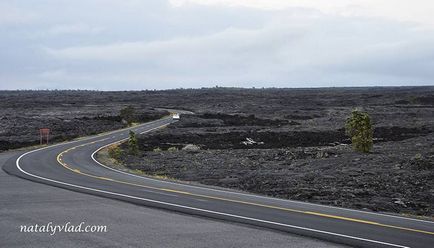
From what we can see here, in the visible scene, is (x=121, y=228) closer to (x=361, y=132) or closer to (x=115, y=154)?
(x=361, y=132)

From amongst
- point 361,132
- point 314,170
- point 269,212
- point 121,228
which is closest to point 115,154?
point 314,170

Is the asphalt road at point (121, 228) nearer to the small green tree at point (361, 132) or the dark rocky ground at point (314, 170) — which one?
the dark rocky ground at point (314, 170)

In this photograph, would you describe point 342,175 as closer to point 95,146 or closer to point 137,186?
point 137,186

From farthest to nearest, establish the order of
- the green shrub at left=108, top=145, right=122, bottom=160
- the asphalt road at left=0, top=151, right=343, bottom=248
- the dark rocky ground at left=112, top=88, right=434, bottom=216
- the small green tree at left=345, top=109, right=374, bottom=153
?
the green shrub at left=108, top=145, right=122, bottom=160 → the small green tree at left=345, top=109, right=374, bottom=153 → the dark rocky ground at left=112, top=88, right=434, bottom=216 → the asphalt road at left=0, top=151, right=343, bottom=248

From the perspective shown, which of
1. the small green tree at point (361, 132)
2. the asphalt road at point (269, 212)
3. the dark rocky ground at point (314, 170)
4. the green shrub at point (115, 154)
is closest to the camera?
the asphalt road at point (269, 212)

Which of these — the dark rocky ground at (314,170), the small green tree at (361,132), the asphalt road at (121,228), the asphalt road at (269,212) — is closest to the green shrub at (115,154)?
the dark rocky ground at (314,170)

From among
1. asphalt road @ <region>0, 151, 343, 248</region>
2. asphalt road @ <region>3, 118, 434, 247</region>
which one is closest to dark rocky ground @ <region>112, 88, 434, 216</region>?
asphalt road @ <region>3, 118, 434, 247</region>

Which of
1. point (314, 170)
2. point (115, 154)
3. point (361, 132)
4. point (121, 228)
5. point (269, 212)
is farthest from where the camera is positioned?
point (115, 154)

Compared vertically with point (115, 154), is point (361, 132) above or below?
above

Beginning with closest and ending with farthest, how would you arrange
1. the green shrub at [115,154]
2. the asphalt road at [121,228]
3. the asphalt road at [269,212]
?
the asphalt road at [121,228] → the asphalt road at [269,212] → the green shrub at [115,154]

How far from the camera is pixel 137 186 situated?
2197 cm

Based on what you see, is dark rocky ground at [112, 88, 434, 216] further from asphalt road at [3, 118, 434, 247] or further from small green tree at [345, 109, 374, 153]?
A: asphalt road at [3, 118, 434, 247]

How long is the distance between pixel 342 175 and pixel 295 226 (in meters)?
14.8

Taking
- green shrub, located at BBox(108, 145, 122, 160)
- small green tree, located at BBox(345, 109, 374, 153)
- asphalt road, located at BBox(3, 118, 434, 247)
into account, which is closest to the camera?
asphalt road, located at BBox(3, 118, 434, 247)
